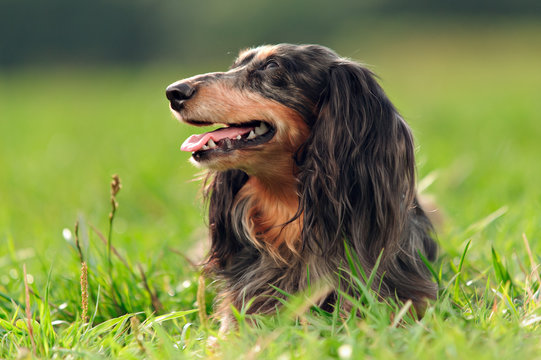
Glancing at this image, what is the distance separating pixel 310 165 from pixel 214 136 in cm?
48

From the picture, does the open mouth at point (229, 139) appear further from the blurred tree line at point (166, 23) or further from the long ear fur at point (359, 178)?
the blurred tree line at point (166, 23)

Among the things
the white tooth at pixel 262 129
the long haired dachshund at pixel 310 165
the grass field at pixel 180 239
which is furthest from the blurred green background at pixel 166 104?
the white tooth at pixel 262 129

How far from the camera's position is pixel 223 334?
2891 millimetres

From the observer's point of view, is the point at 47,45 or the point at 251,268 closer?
the point at 251,268

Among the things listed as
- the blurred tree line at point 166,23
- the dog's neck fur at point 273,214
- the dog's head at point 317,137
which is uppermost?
the dog's head at point 317,137

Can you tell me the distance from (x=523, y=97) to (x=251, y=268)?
10.2m

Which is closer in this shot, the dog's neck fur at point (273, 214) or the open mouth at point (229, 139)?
the open mouth at point (229, 139)

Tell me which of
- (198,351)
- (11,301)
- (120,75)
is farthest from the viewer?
(120,75)

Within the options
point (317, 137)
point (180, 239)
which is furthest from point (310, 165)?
point (180, 239)

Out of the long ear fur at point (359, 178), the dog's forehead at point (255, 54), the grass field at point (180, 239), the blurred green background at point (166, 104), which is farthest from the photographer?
the blurred green background at point (166, 104)

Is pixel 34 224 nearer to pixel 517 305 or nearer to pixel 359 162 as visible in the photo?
pixel 359 162

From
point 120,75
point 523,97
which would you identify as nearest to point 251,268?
point 523,97

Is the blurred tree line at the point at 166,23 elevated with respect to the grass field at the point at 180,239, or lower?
lower

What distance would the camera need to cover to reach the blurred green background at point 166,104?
578cm
